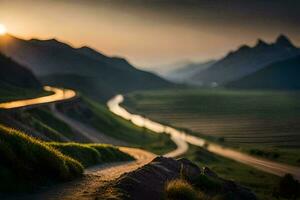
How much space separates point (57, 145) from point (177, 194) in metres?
25.4

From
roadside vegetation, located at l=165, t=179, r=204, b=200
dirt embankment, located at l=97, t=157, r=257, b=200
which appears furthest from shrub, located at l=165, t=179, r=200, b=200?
dirt embankment, located at l=97, t=157, r=257, b=200

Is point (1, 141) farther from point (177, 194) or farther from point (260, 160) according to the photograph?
point (260, 160)

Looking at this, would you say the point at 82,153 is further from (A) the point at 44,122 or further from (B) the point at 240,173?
(A) the point at 44,122

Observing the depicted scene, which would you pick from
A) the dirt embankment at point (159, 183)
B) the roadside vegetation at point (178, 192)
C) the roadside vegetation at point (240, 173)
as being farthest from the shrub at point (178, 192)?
the roadside vegetation at point (240, 173)

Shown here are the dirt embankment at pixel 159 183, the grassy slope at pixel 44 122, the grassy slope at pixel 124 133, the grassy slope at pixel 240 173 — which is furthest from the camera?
the grassy slope at pixel 124 133

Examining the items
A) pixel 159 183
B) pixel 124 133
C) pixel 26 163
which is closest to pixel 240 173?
pixel 124 133

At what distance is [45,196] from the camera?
76.9 ft

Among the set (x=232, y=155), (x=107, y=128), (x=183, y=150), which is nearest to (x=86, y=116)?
(x=107, y=128)

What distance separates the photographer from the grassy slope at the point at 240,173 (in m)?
95.8

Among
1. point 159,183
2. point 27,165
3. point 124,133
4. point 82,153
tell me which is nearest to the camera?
point 27,165

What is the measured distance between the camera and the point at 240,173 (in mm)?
113625

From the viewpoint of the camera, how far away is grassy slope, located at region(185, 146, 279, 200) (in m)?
95.8

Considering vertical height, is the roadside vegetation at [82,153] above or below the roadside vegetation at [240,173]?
above

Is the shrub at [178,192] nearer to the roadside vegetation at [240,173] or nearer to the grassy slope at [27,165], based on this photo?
the grassy slope at [27,165]
